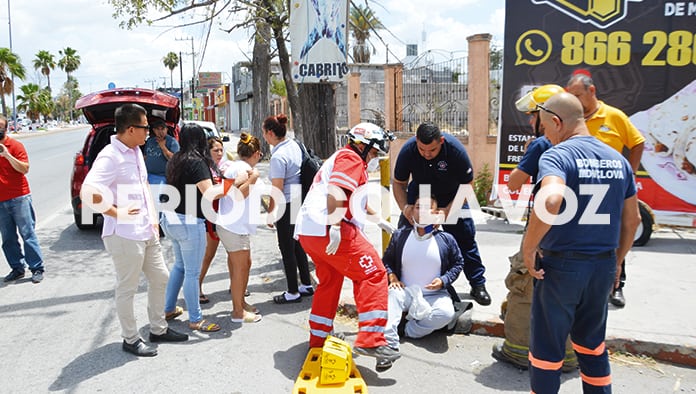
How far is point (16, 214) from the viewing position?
20.6ft

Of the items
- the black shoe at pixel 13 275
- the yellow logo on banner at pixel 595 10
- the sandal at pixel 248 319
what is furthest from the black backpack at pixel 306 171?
the yellow logo on banner at pixel 595 10

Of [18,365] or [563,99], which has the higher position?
[563,99]

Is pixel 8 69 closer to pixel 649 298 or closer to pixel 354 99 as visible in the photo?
pixel 354 99

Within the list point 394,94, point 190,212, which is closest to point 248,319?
point 190,212

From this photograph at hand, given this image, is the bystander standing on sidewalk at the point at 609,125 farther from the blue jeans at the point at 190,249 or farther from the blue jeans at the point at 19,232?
the blue jeans at the point at 19,232

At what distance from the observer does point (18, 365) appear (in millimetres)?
4195

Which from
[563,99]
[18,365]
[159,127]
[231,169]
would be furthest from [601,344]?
[159,127]

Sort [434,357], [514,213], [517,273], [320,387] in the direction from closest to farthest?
[320,387], [517,273], [434,357], [514,213]

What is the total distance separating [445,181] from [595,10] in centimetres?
451

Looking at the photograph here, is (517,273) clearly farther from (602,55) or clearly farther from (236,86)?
(236,86)

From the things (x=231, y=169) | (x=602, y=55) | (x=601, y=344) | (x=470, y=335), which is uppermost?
(x=602, y=55)

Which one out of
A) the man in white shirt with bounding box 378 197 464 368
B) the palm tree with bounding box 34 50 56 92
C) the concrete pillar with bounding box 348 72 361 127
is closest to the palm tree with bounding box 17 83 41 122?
the palm tree with bounding box 34 50 56 92

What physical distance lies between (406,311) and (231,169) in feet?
6.42

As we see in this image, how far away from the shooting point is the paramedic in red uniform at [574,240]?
2953mm
